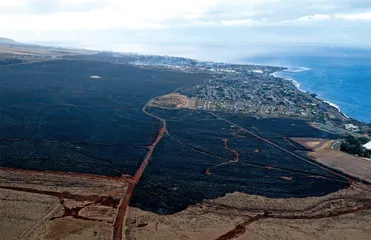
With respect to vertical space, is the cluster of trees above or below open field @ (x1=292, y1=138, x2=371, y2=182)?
above

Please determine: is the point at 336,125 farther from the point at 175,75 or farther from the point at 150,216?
the point at 175,75

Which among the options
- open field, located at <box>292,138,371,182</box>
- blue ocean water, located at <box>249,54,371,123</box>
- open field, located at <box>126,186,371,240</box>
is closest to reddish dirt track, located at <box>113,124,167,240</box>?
open field, located at <box>126,186,371,240</box>

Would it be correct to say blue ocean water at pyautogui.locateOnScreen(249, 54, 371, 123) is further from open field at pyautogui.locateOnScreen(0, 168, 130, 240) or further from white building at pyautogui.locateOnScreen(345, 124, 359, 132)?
open field at pyautogui.locateOnScreen(0, 168, 130, 240)

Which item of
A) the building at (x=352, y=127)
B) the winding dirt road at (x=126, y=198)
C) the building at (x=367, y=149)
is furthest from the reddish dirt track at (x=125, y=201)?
the building at (x=352, y=127)

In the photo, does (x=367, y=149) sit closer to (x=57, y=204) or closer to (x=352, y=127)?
(x=352, y=127)

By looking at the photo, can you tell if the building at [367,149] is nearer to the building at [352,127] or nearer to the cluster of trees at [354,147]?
the cluster of trees at [354,147]

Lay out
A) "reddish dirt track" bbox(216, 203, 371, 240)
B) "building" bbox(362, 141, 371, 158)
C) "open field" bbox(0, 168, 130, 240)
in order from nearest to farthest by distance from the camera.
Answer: "open field" bbox(0, 168, 130, 240), "reddish dirt track" bbox(216, 203, 371, 240), "building" bbox(362, 141, 371, 158)

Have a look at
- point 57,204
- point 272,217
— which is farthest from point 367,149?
point 57,204

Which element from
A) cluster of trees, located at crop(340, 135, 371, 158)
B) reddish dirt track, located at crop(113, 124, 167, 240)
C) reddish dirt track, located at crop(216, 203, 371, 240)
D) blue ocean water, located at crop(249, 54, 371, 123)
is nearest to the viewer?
reddish dirt track, located at crop(113, 124, 167, 240)

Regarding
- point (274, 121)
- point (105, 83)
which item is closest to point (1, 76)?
point (105, 83)
